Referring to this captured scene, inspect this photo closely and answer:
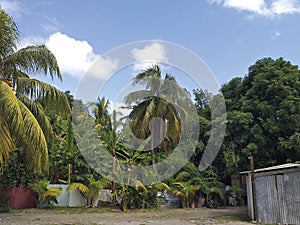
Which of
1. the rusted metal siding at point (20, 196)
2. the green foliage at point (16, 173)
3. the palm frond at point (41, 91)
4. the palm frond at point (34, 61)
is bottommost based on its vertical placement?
the rusted metal siding at point (20, 196)

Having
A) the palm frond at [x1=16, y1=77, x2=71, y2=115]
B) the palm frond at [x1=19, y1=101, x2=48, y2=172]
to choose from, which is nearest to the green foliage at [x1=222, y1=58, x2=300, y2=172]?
the palm frond at [x1=16, y1=77, x2=71, y2=115]

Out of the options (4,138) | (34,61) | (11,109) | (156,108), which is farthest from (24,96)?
(156,108)

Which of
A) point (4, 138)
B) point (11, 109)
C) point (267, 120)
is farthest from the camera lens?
point (267, 120)

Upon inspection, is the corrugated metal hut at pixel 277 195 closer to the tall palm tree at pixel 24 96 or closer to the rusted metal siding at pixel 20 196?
the tall palm tree at pixel 24 96

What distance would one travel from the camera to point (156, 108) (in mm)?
14609

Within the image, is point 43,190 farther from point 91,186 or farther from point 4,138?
point 4,138

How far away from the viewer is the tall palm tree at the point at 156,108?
1452 centimetres

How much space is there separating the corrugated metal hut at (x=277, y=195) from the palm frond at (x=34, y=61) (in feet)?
21.5

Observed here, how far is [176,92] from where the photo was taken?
14.6 metres

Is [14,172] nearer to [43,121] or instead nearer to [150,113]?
[43,121]

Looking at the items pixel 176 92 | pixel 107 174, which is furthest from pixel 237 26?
pixel 107 174

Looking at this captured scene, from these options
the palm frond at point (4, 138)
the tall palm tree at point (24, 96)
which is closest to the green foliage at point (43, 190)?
the tall palm tree at point (24, 96)

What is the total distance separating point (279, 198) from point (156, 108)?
7.77 meters

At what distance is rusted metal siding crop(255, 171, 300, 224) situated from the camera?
24.3 feet
